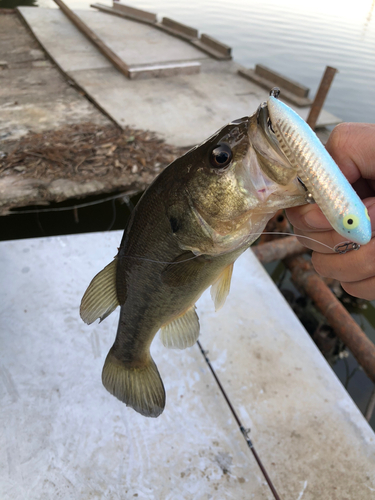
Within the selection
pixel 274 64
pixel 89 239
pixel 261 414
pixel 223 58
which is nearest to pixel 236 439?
pixel 261 414

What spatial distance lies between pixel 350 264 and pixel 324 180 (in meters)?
0.55

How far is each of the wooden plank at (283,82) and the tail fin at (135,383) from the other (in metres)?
7.31

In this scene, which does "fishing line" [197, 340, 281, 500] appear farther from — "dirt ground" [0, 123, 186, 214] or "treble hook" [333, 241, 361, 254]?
"dirt ground" [0, 123, 186, 214]

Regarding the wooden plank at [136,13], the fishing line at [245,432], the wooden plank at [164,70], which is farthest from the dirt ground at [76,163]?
the wooden plank at [136,13]

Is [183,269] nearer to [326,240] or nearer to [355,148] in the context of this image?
[326,240]

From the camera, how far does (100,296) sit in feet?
5.11

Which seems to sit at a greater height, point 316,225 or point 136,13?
point 136,13

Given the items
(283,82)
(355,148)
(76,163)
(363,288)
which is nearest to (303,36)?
(283,82)

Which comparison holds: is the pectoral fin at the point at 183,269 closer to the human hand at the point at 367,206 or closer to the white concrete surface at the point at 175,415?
the human hand at the point at 367,206

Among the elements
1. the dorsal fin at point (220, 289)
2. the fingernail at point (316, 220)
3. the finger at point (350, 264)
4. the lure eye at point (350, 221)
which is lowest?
the dorsal fin at point (220, 289)

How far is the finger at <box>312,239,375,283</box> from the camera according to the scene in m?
1.28

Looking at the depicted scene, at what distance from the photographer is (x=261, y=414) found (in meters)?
2.27

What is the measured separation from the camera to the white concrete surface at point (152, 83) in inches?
240

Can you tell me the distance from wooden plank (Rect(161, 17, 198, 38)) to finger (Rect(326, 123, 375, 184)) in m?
10.5
